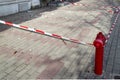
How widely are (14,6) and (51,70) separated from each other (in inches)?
347

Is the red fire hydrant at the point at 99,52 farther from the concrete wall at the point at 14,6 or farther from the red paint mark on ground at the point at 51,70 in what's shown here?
the concrete wall at the point at 14,6

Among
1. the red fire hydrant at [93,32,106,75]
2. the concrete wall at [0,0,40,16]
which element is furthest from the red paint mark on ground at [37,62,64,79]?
the concrete wall at [0,0,40,16]

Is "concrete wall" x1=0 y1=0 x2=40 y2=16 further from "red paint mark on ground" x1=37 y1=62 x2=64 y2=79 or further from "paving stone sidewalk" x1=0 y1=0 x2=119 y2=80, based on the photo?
"red paint mark on ground" x1=37 y1=62 x2=64 y2=79

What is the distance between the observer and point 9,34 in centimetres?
897

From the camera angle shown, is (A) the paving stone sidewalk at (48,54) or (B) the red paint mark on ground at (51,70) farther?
(A) the paving stone sidewalk at (48,54)

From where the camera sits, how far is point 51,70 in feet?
18.9

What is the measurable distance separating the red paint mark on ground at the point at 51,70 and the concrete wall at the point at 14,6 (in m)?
7.45

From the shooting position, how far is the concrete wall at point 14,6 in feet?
40.9

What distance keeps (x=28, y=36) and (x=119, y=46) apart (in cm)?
377

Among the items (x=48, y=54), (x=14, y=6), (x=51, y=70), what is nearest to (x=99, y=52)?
(x=51, y=70)

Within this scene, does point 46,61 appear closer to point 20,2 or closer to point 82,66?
point 82,66

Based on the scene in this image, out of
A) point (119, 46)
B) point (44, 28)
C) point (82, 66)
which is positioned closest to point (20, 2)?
point (44, 28)

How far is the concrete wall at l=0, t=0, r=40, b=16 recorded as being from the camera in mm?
12469

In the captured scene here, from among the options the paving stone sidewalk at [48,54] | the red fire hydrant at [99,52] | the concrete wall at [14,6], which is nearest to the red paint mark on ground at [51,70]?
the paving stone sidewalk at [48,54]
